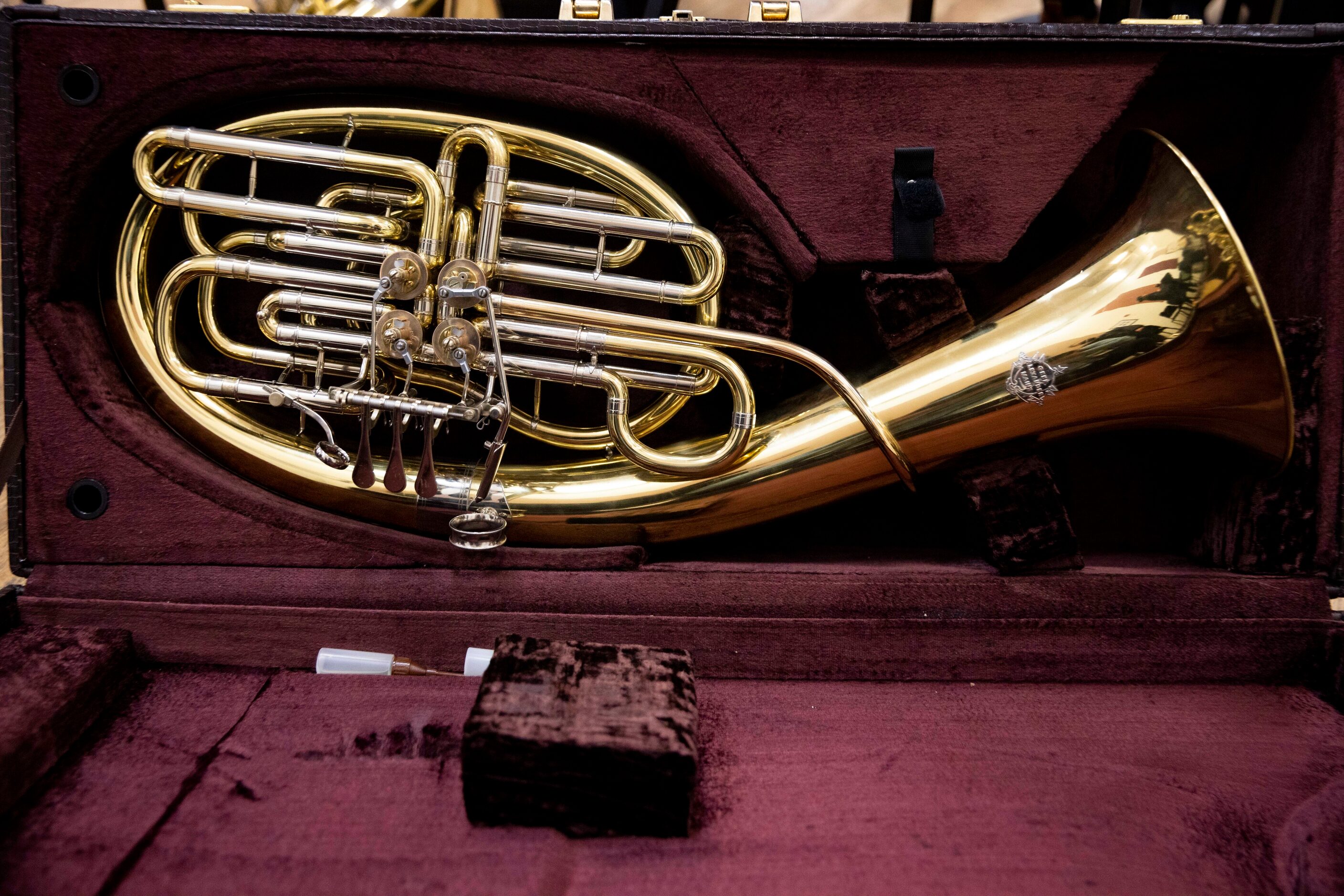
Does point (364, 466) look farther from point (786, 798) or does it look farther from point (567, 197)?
point (786, 798)

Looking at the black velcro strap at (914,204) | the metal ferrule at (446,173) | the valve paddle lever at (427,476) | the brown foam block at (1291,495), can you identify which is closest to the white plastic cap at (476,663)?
the valve paddle lever at (427,476)

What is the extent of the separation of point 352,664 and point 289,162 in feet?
2.09

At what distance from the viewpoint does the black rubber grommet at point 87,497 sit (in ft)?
3.06

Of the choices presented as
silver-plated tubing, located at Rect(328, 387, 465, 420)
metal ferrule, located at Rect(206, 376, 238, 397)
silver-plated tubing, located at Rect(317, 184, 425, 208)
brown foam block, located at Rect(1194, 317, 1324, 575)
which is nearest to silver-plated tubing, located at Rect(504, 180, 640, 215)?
silver-plated tubing, located at Rect(317, 184, 425, 208)

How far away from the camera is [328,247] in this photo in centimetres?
91

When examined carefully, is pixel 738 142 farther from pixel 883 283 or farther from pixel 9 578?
pixel 9 578

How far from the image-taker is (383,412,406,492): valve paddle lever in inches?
32.3

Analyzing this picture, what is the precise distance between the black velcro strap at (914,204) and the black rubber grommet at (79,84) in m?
1.00

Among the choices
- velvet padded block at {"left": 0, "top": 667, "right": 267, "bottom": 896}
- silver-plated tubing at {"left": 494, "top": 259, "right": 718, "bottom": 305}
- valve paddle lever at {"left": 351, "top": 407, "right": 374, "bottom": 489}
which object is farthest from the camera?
silver-plated tubing at {"left": 494, "top": 259, "right": 718, "bottom": 305}

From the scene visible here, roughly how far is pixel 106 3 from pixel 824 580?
177cm

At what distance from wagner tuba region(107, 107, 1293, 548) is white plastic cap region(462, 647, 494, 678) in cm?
14

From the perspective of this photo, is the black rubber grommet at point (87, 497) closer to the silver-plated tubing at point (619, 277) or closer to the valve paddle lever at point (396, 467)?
the valve paddle lever at point (396, 467)

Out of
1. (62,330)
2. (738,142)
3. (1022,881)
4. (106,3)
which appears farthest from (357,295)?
(106,3)

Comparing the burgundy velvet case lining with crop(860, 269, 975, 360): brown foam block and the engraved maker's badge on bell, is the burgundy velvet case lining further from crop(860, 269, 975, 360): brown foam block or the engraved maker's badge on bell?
the engraved maker's badge on bell
